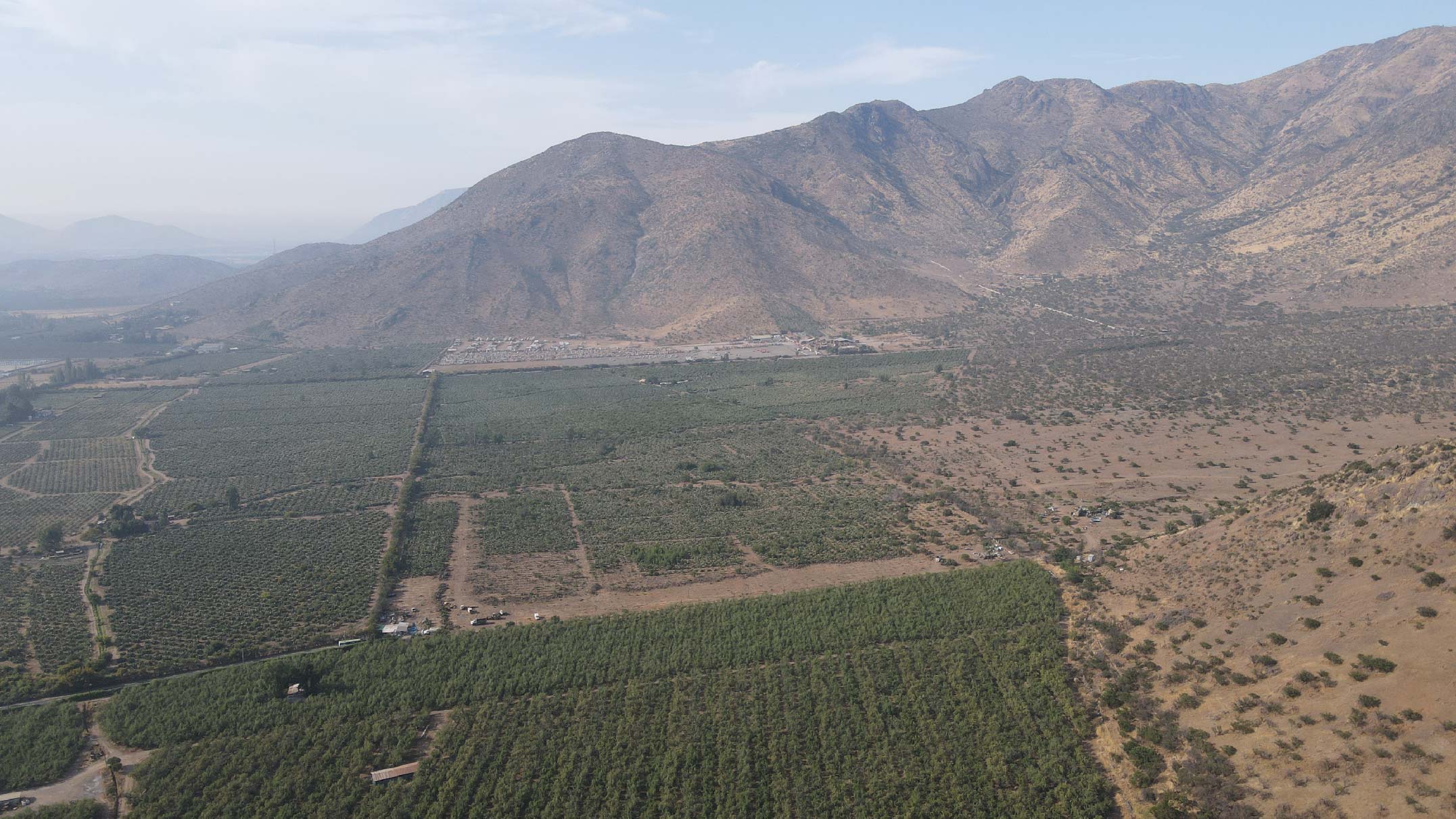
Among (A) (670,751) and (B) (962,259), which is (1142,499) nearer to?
(A) (670,751)

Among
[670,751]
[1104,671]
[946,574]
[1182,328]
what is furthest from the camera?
[1182,328]

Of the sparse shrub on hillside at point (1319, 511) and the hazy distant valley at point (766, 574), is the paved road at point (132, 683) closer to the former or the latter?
the hazy distant valley at point (766, 574)

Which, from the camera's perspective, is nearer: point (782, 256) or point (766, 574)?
point (766, 574)

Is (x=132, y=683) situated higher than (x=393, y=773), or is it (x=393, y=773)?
(x=132, y=683)

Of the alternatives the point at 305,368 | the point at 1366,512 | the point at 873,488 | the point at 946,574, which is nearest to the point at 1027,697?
the point at 946,574

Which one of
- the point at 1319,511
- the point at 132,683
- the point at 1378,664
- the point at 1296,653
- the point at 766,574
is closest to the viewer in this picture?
the point at 1378,664

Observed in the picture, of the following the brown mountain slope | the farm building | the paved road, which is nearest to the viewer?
the farm building

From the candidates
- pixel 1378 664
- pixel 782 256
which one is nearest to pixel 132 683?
pixel 1378 664

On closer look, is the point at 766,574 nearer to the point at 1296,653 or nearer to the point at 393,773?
the point at 393,773

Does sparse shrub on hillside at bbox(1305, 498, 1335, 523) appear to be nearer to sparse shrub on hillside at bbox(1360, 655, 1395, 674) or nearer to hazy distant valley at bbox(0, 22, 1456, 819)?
hazy distant valley at bbox(0, 22, 1456, 819)

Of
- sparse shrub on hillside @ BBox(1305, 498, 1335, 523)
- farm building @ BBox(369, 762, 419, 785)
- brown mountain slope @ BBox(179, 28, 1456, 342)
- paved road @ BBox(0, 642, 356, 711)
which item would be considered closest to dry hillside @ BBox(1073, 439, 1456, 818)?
sparse shrub on hillside @ BBox(1305, 498, 1335, 523)

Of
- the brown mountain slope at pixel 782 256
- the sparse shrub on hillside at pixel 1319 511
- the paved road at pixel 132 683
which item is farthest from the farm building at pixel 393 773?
the brown mountain slope at pixel 782 256
